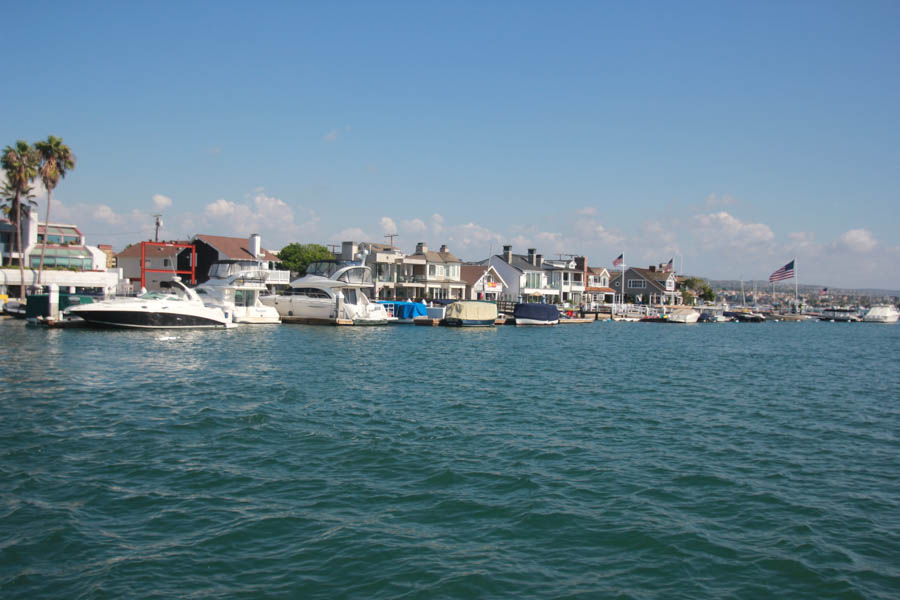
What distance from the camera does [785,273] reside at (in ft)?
302

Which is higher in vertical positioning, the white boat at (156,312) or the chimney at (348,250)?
the chimney at (348,250)

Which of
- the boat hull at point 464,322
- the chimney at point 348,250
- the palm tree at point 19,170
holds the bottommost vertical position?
the boat hull at point 464,322

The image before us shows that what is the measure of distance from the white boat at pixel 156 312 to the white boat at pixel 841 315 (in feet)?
410

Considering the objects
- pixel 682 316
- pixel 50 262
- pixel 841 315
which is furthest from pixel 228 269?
pixel 841 315

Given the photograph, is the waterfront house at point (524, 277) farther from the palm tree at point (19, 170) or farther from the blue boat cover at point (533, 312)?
the palm tree at point (19, 170)

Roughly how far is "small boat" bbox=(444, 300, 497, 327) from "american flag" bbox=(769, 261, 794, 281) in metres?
54.8

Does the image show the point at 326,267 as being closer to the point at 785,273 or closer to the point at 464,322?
the point at 464,322

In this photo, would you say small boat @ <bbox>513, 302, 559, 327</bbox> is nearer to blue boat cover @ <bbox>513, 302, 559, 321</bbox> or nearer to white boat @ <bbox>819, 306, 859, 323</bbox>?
blue boat cover @ <bbox>513, 302, 559, 321</bbox>

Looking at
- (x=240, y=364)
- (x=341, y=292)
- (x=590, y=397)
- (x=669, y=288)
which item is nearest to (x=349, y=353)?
(x=240, y=364)

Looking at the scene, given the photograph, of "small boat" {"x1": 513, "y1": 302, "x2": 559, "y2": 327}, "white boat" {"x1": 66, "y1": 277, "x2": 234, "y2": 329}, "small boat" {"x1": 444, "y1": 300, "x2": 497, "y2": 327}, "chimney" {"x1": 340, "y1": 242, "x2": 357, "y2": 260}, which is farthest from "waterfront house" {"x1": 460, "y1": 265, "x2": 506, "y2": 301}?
"white boat" {"x1": 66, "y1": 277, "x2": 234, "y2": 329}

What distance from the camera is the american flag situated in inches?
3612

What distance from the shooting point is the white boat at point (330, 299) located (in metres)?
54.4

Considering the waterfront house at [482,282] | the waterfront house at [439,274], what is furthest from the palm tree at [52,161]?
A: the waterfront house at [482,282]

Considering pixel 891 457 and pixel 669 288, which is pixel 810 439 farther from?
pixel 669 288
